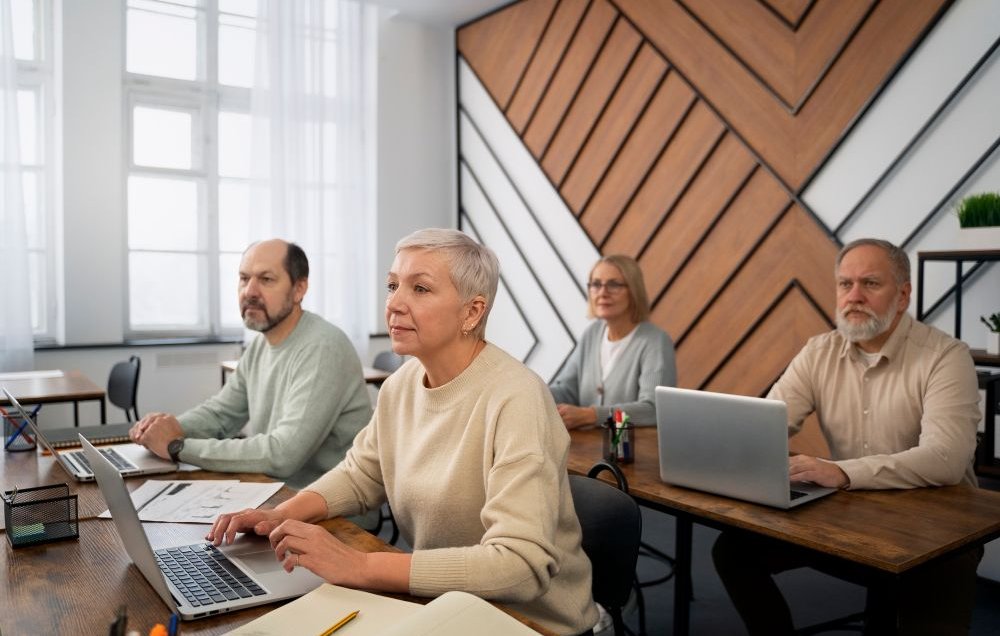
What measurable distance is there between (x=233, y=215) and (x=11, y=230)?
1.48m

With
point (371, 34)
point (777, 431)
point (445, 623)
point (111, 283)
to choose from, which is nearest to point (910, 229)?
point (777, 431)

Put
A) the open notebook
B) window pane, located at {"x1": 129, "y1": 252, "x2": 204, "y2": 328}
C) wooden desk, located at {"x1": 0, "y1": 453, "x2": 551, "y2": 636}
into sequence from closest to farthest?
the open notebook → wooden desk, located at {"x1": 0, "y1": 453, "x2": 551, "y2": 636} → window pane, located at {"x1": 129, "y1": 252, "x2": 204, "y2": 328}

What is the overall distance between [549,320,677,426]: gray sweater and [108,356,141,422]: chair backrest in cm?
274

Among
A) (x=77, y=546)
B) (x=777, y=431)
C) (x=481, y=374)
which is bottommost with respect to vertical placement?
(x=77, y=546)

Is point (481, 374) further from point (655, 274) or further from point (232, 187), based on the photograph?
point (232, 187)

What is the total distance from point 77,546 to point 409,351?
0.72 metres

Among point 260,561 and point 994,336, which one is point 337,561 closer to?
point 260,561

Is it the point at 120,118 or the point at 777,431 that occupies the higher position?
the point at 120,118

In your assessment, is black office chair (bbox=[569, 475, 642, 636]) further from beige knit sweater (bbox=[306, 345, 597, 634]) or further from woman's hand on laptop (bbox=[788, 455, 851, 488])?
woman's hand on laptop (bbox=[788, 455, 851, 488])

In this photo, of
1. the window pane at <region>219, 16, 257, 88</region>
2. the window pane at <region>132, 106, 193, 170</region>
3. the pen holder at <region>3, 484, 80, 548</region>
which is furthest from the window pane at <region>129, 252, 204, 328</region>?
the pen holder at <region>3, 484, 80, 548</region>

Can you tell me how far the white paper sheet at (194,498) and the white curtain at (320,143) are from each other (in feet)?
13.9

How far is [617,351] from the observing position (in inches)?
131

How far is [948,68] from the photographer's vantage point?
11.3ft

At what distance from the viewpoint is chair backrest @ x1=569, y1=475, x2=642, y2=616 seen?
1654 mm
